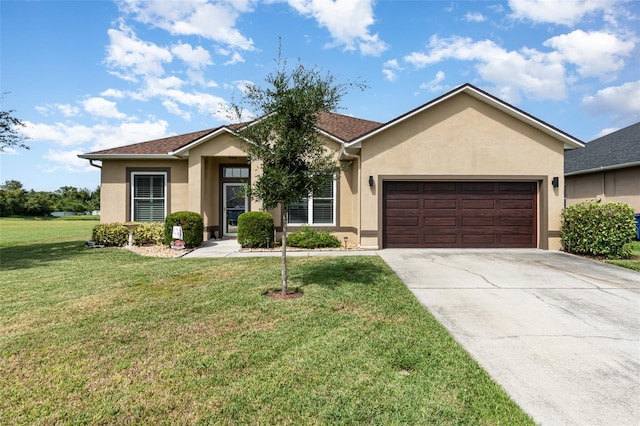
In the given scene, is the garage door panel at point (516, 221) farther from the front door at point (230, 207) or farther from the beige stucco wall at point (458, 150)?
the front door at point (230, 207)

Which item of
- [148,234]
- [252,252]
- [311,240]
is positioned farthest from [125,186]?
[311,240]

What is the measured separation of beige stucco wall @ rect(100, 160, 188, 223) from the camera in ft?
42.2

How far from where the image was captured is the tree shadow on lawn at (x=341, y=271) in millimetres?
6426

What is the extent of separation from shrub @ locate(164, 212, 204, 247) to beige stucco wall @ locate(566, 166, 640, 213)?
18265 mm

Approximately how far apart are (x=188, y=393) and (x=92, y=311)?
10.1ft

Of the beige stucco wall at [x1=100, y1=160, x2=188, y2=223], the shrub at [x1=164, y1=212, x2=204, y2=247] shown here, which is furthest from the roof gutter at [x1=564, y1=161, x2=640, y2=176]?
the beige stucco wall at [x1=100, y1=160, x2=188, y2=223]

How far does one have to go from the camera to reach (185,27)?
34.4 ft

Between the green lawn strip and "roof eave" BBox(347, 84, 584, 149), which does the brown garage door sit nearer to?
"roof eave" BBox(347, 84, 584, 149)

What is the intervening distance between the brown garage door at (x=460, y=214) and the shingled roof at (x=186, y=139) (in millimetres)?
3412

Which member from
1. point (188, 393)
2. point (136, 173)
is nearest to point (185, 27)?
point (136, 173)

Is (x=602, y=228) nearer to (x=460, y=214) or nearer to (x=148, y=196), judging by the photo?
(x=460, y=214)

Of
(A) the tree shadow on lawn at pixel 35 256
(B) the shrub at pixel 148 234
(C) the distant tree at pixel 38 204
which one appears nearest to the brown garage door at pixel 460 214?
(B) the shrub at pixel 148 234

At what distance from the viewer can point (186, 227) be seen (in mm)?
10797

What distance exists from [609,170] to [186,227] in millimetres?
19069
